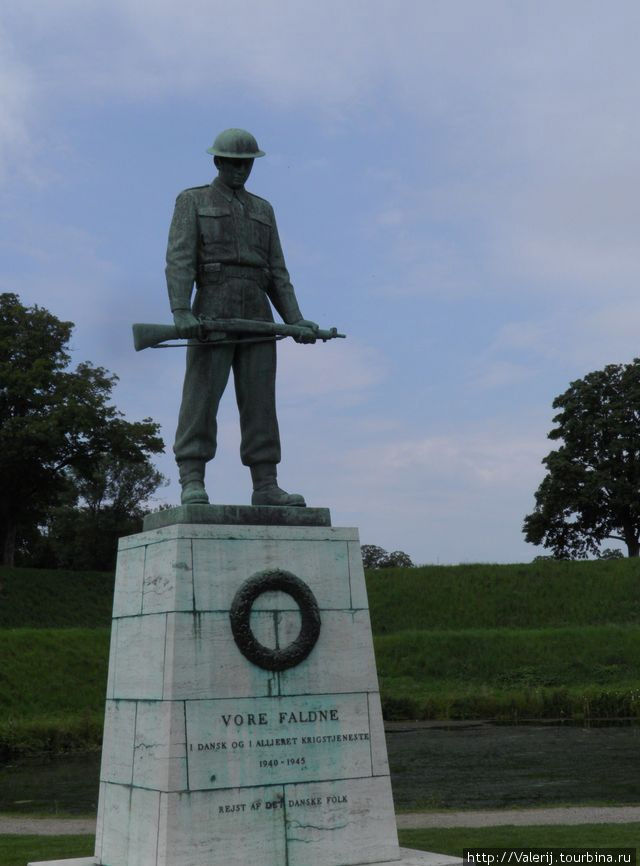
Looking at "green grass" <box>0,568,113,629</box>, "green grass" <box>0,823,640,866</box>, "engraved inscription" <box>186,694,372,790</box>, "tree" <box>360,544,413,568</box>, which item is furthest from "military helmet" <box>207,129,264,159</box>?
"tree" <box>360,544,413,568</box>

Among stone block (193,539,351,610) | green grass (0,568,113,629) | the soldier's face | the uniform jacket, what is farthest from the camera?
green grass (0,568,113,629)

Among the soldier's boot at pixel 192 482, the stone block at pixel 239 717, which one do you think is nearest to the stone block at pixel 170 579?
the stone block at pixel 239 717

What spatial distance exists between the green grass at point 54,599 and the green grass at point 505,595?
10.8 meters

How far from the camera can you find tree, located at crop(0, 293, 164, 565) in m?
45.0

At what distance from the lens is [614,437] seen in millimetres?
57000

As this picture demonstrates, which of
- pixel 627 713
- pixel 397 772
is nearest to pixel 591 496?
pixel 627 713

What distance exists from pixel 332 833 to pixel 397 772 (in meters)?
12.9

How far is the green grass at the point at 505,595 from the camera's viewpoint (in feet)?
130

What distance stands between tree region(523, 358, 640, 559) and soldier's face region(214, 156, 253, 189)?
46.8 m

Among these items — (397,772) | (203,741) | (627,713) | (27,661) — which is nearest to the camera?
(203,741)

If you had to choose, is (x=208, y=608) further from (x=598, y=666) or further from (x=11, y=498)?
(x=11, y=498)

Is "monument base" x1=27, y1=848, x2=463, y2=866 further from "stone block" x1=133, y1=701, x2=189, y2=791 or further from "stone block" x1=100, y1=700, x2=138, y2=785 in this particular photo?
"stone block" x1=133, y1=701, x2=189, y2=791

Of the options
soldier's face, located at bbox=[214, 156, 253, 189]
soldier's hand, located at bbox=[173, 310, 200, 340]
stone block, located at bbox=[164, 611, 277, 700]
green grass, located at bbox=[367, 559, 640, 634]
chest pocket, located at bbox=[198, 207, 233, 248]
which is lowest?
stone block, located at bbox=[164, 611, 277, 700]

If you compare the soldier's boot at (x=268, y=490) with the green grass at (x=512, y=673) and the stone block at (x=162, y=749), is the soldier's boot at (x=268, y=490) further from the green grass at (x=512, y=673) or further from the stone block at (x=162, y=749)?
the green grass at (x=512, y=673)
